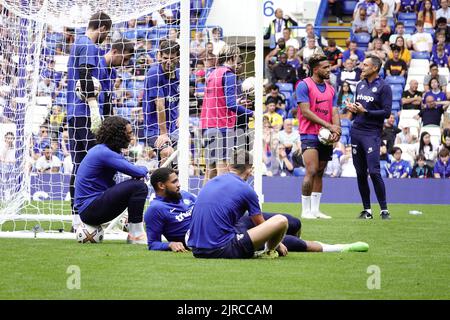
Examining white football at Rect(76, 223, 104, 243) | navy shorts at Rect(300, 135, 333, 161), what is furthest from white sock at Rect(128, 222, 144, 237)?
navy shorts at Rect(300, 135, 333, 161)

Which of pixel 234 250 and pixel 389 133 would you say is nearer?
pixel 234 250

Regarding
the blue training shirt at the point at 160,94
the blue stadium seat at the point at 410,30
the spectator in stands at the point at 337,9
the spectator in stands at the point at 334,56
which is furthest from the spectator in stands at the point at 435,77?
the blue training shirt at the point at 160,94

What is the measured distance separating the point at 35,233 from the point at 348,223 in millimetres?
4945

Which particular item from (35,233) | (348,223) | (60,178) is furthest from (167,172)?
(60,178)

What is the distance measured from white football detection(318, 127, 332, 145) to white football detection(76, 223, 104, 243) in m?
5.05

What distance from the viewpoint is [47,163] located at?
19.4m

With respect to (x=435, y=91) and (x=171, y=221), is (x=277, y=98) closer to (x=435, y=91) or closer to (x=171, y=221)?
(x=435, y=91)

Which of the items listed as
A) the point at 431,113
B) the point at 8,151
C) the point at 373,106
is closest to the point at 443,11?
the point at 431,113

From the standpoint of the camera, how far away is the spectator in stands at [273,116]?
85.5 ft

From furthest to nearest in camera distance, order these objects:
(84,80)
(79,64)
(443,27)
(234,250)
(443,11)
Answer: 1. (443,11)
2. (443,27)
3. (79,64)
4. (84,80)
5. (234,250)

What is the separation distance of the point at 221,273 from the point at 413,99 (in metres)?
19.0

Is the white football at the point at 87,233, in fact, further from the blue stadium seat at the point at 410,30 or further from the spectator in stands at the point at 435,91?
the blue stadium seat at the point at 410,30

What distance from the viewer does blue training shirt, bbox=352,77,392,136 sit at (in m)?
16.7

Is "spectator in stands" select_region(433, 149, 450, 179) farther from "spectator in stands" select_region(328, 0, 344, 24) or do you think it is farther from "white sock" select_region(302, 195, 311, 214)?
"white sock" select_region(302, 195, 311, 214)
